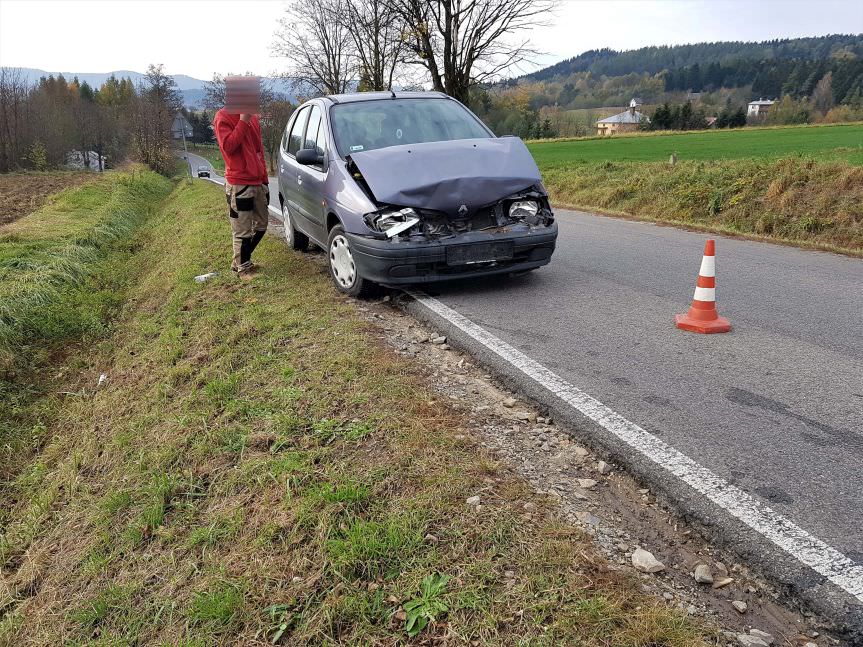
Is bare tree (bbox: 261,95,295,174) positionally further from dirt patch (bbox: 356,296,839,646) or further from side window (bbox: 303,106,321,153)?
dirt patch (bbox: 356,296,839,646)

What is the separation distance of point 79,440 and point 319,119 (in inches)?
155

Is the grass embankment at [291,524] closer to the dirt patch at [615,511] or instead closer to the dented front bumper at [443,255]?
the dirt patch at [615,511]

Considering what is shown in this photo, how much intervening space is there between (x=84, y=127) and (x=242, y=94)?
8027 centimetres

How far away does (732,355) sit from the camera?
13.0 ft

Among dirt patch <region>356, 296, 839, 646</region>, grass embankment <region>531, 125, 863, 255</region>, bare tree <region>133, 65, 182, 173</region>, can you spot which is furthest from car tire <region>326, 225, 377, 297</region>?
bare tree <region>133, 65, 182, 173</region>

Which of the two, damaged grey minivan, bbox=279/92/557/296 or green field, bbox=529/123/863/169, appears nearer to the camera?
damaged grey minivan, bbox=279/92/557/296

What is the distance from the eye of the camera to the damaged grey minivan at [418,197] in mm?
5078

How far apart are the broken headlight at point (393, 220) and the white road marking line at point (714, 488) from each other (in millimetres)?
1611

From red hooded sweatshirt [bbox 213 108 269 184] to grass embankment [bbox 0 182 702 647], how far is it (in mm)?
2104

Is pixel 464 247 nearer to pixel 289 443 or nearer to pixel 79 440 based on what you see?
pixel 289 443

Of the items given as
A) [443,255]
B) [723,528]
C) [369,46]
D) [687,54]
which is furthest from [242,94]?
[687,54]

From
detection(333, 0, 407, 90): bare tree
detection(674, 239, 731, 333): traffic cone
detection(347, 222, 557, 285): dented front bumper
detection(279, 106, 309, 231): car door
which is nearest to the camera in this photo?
detection(674, 239, 731, 333): traffic cone

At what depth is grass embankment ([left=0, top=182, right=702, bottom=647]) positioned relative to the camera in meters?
2.04

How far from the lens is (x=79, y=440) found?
4.48 metres
